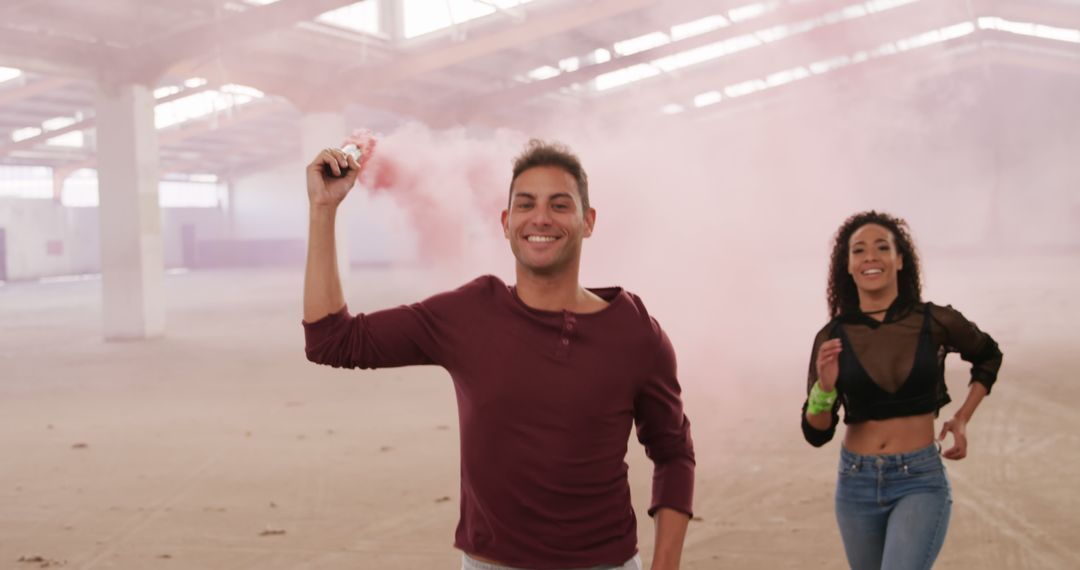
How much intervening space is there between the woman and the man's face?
1304 millimetres

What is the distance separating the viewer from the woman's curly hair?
11.3 ft

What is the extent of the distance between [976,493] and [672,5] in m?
13.4

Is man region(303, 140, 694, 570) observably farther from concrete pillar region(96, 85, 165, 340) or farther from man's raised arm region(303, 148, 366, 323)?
concrete pillar region(96, 85, 165, 340)

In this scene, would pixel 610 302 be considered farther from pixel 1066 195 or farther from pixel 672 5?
pixel 1066 195

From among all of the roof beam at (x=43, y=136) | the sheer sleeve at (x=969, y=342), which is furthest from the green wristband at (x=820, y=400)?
the roof beam at (x=43, y=136)

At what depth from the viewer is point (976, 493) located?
6.04 m

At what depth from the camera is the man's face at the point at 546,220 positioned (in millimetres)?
2166

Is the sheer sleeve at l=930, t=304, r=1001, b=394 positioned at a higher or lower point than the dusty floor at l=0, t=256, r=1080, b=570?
higher

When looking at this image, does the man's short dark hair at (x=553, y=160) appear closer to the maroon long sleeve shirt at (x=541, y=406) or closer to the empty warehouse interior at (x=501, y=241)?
the maroon long sleeve shirt at (x=541, y=406)

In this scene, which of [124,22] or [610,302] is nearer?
[610,302]

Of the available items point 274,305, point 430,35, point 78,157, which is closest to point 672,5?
point 430,35

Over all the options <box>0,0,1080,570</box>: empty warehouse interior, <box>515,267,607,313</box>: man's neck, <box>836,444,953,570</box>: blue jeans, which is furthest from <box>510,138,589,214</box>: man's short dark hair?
<box>836,444,953,570</box>: blue jeans

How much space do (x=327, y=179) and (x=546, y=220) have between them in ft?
1.58

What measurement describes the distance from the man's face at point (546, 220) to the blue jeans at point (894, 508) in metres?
1.46
